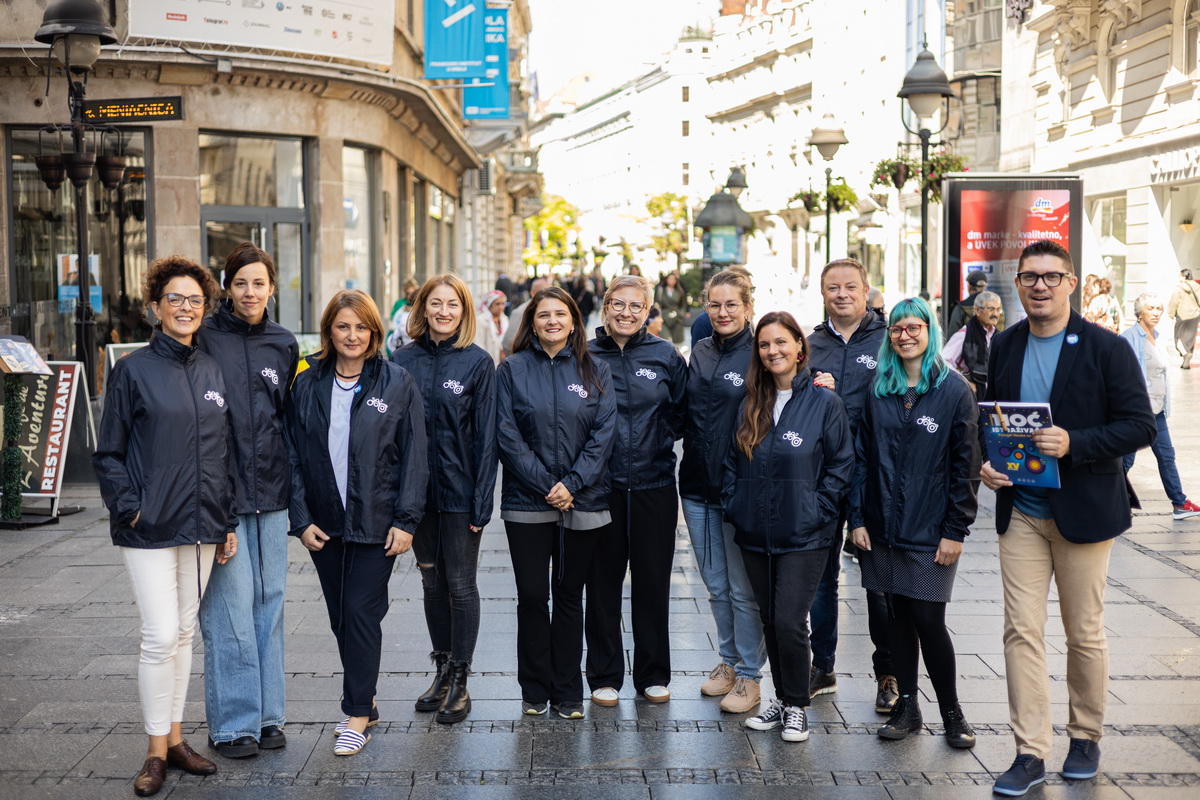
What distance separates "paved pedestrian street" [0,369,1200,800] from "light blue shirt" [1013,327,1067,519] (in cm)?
104

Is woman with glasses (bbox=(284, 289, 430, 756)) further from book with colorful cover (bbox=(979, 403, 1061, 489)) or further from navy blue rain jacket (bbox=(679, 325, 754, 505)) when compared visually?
book with colorful cover (bbox=(979, 403, 1061, 489))

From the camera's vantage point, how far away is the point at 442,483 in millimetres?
5875

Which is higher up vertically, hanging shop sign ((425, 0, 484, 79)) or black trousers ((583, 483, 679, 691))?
hanging shop sign ((425, 0, 484, 79))

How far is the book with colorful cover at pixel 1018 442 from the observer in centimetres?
503

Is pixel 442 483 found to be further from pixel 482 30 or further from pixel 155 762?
pixel 482 30

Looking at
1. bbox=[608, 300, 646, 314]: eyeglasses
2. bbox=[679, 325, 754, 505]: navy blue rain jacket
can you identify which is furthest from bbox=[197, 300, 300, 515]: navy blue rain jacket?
bbox=[679, 325, 754, 505]: navy blue rain jacket

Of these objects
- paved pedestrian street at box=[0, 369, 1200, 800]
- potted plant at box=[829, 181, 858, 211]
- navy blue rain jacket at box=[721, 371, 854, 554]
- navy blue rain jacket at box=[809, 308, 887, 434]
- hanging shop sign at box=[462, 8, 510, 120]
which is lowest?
paved pedestrian street at box=[0, 369, 1200, 800]

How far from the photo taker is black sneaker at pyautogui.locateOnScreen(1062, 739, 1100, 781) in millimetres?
5195

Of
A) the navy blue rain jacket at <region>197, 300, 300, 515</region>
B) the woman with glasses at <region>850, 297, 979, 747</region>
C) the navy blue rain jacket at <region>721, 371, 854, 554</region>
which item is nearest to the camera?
the navy blue rain jacket at <region>197, 300, 300, 515</region>

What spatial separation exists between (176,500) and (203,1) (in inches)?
526

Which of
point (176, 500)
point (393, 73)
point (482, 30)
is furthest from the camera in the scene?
point (482, 30)

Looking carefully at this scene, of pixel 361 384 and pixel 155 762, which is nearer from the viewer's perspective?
pixel 155 762

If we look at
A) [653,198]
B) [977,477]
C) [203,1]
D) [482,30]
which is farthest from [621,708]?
[653,198]

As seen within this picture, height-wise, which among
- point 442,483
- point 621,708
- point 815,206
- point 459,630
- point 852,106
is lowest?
point 621,708
